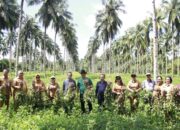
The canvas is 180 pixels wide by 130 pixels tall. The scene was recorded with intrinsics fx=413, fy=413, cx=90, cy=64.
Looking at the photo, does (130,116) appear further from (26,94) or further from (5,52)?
(5,52)

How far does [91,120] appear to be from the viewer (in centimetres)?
1102

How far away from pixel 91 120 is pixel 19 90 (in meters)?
4.39

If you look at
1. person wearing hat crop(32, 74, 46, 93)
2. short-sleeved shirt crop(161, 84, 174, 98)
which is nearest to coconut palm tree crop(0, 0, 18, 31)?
person wearing hat crop(32, 74, 46, 93)

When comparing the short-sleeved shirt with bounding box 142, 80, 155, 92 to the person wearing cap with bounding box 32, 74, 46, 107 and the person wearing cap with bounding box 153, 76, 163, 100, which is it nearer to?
the person wearing cap with bounding box 153, 76, 163, 100

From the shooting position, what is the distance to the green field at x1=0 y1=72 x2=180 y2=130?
10820 mm

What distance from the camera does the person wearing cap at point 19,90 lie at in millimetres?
14344

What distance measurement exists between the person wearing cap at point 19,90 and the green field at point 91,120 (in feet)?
1.14

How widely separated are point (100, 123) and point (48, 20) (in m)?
40.5

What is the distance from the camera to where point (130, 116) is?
45.6 ft

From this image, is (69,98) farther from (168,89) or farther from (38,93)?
(168,89)

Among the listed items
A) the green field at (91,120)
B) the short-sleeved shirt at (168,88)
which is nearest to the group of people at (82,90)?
the short-sleeved shirt at (168,88)

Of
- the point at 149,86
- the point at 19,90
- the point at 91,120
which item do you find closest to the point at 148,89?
the point at 149,86

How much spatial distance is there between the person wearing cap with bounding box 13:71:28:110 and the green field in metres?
0.35

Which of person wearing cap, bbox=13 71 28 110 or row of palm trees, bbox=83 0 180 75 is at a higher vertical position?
row of palm trees, bbox=83 0 180 75
